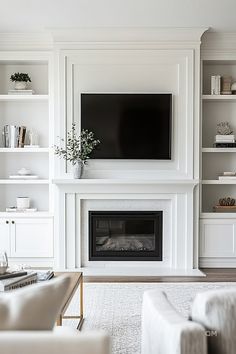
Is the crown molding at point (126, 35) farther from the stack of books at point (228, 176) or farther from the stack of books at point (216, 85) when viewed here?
the stack of books at point (228, 176)

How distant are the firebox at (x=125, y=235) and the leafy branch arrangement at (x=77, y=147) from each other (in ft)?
2.25

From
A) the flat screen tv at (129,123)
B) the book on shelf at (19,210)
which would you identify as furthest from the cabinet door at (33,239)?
the flat screen tv at (129,123)

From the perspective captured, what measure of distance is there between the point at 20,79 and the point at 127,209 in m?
2.05

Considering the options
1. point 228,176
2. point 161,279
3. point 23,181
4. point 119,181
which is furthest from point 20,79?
point 161,279

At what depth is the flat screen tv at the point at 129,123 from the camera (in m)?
5.97

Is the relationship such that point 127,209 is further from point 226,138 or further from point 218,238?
point 226,138

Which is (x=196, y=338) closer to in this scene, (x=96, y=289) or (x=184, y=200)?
(x=96, y=289)

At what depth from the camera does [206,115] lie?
6438 millimetres

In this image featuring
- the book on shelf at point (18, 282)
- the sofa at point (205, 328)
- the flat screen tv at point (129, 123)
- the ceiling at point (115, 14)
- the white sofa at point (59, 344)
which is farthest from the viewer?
the flat screen tv at point (129, 123)

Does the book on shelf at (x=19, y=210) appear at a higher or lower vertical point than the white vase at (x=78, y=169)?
lower

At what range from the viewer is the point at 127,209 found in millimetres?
6027

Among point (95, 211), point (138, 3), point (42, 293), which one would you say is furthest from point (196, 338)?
point (95, 211)

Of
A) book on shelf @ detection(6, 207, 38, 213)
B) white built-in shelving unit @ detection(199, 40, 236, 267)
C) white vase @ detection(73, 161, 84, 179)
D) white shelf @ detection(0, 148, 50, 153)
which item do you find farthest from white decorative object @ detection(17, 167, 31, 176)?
white built-in shelving unit @ detection(199, 40, 236, 267)

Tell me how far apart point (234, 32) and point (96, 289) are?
339 cm
